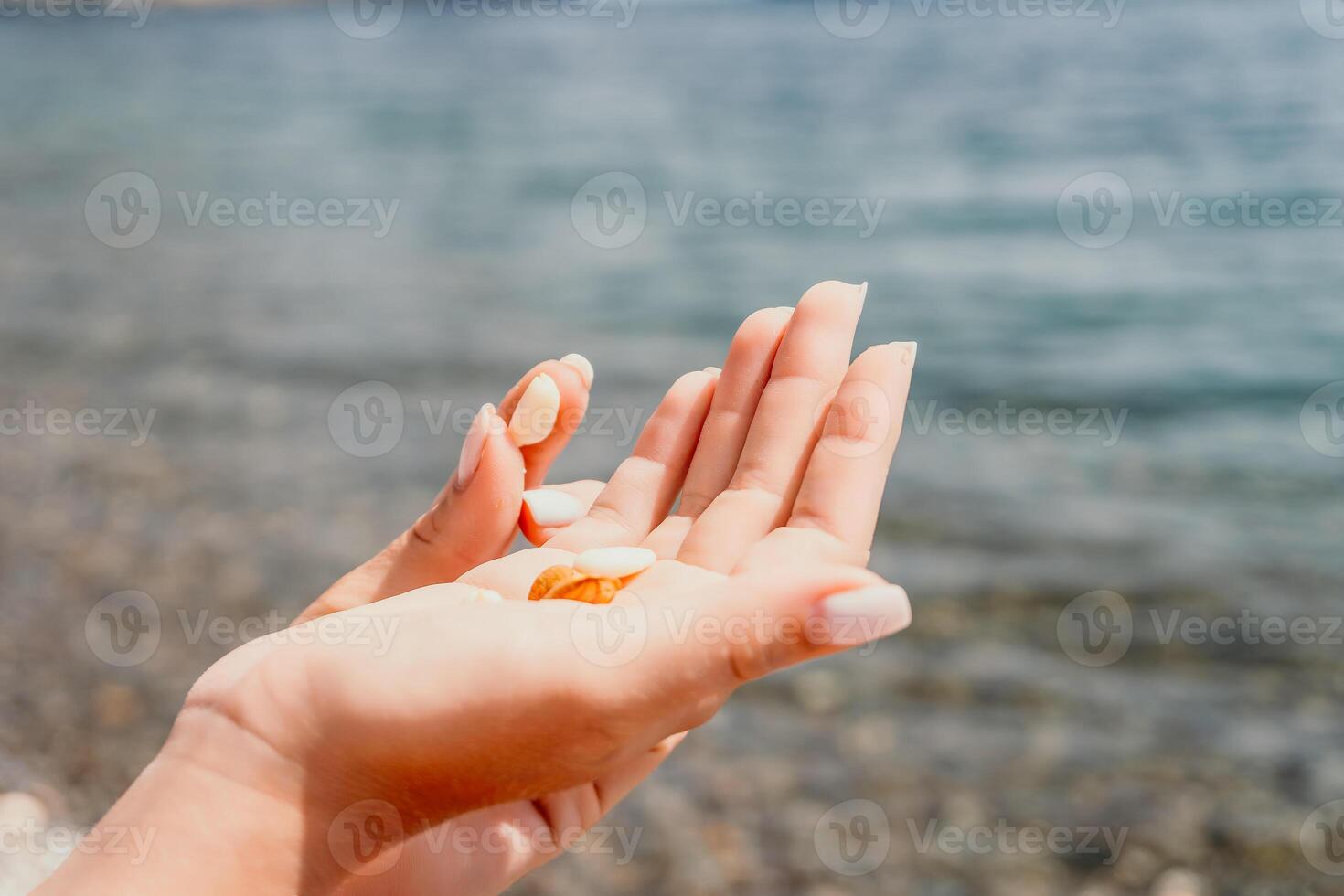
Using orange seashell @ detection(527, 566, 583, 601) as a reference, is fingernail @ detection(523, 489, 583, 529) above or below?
above

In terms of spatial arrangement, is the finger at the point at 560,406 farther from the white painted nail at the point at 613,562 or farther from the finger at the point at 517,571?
the white painted nail at the point at 613,562

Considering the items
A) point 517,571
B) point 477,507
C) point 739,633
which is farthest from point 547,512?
point 739,633

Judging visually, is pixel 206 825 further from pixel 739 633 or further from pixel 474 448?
pixel 474 448

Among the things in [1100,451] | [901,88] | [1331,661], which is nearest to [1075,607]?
[1331,661]

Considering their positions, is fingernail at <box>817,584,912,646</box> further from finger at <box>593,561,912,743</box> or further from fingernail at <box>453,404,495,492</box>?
fingernail at <box>453,404,495,492</box>

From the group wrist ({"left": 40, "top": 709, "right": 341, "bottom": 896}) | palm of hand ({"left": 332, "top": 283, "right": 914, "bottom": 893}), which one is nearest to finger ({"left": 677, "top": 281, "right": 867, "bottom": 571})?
palm of hand ({"left": 332, "top": 283, "right": 914, "bottom": 893})

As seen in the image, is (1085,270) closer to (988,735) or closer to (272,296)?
(988,735)
